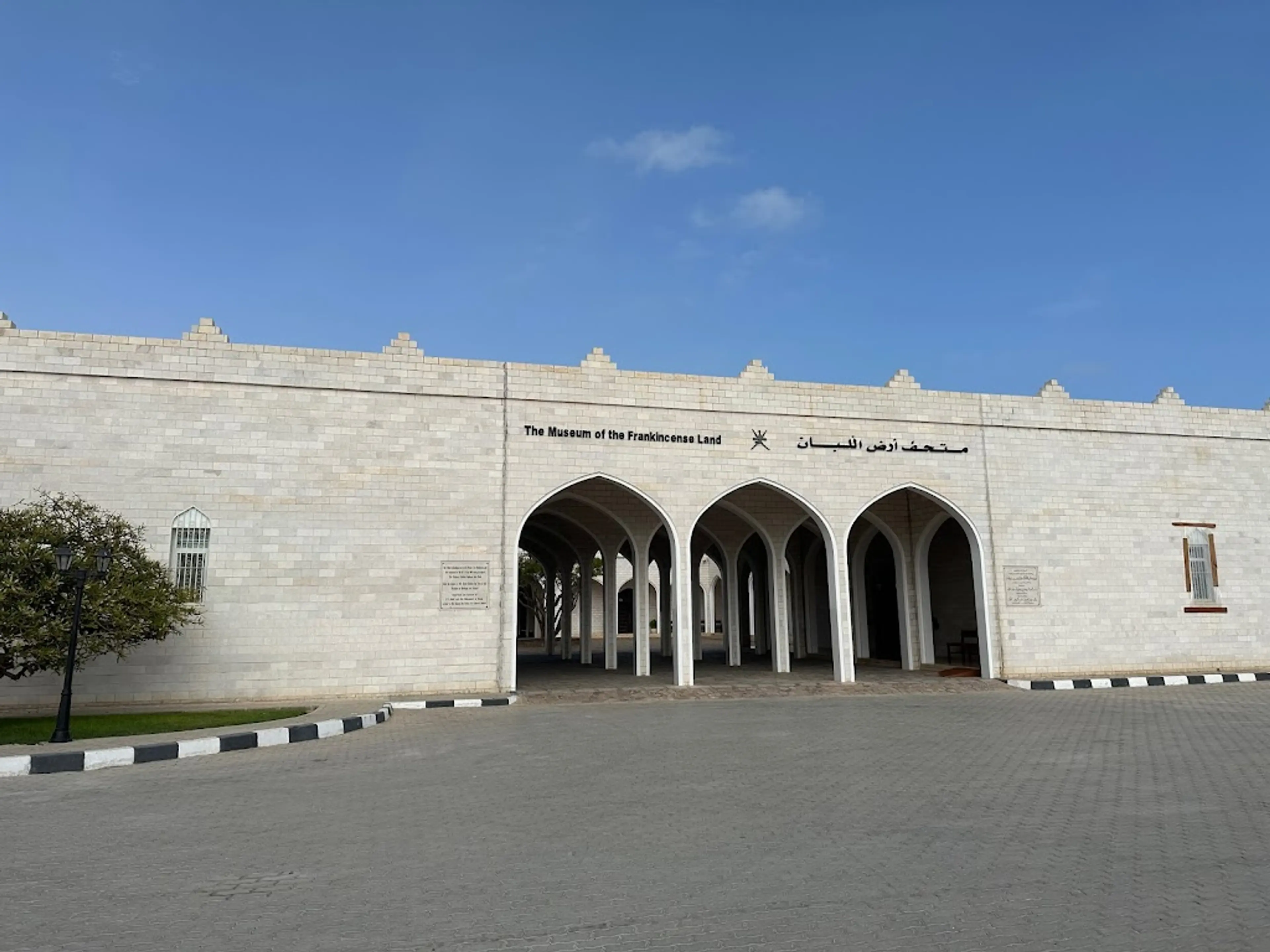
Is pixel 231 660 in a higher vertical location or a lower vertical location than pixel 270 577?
lower

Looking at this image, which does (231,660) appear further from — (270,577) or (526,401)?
(526,401)

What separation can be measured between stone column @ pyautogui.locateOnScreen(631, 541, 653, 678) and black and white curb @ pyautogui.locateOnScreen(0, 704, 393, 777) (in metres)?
7.94

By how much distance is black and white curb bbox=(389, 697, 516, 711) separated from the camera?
12.0 m

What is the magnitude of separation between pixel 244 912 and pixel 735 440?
11.9 meters

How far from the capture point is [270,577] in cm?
1248

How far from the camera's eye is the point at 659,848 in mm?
4480

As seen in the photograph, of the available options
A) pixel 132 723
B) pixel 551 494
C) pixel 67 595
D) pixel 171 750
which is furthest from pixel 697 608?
pixel 171 750

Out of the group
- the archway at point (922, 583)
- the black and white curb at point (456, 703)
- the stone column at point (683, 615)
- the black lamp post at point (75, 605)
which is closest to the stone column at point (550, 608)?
the archway at point (922, 583)

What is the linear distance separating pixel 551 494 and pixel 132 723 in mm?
6462

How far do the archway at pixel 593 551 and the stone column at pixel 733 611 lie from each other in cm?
181

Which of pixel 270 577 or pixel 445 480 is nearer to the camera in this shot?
pixel 270 577

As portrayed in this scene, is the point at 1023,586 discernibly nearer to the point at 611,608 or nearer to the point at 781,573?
the point at 781,573

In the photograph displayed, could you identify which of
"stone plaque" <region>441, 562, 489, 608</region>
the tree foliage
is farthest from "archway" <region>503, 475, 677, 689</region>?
the tree foliage

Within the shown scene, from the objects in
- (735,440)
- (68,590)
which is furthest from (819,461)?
(68,590)
